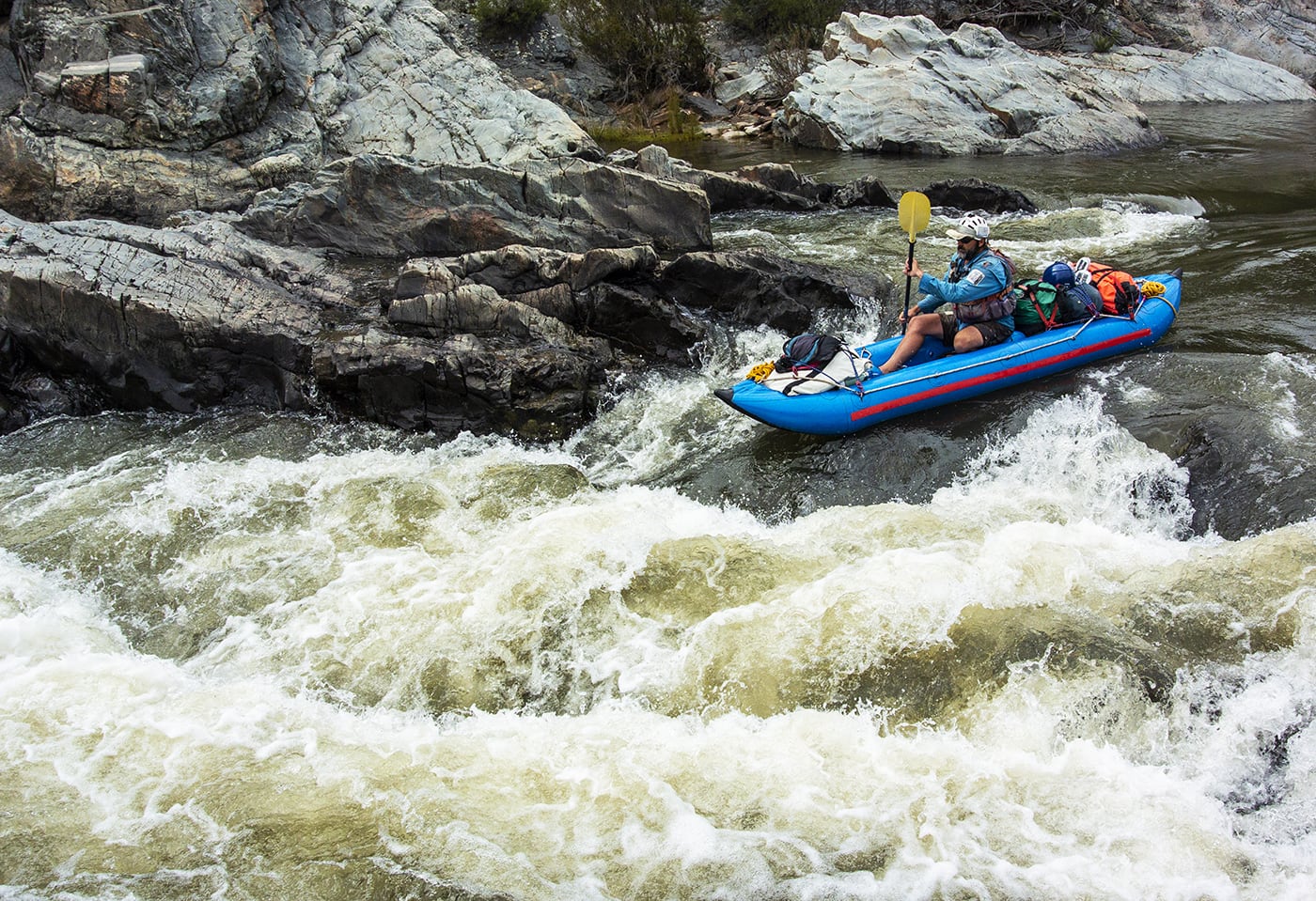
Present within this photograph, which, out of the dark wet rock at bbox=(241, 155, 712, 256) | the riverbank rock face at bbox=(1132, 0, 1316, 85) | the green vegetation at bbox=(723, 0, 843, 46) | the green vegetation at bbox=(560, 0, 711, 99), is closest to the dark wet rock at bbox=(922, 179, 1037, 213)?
the dark wet rock at bbox=(241, 155, 712, 256)

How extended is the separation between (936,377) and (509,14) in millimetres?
23468

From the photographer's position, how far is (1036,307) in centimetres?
668

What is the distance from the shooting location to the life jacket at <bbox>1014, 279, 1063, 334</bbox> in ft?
21.9

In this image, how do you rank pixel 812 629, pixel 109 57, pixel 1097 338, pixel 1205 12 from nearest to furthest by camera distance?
pixel 812 629, pixel 1097 338, pixel 109 57, pixel 1205 12

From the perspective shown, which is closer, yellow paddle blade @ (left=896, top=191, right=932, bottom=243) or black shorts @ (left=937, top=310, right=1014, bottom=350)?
black shorts @ (left=937, top=310, right=1014, bottom=350)

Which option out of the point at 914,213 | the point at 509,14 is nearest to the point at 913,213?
the point at 914,213

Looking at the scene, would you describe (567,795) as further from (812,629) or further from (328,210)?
(328,210)

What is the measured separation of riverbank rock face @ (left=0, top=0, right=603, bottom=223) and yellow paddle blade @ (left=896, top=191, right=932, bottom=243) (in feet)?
18.4

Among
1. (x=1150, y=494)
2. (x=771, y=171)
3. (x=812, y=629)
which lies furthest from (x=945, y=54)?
(x=812, y=629)

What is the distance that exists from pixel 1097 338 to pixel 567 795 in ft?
17.6

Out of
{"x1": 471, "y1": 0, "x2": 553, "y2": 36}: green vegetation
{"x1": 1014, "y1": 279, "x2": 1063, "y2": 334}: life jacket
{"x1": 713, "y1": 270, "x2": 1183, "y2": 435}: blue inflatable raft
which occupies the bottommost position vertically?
{"x1": 713, "y1": 270, "x2": 1183, "y2": 435}: blue inflatable raft

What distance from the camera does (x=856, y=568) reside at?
487 centimetres

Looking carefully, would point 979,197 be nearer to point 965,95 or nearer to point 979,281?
point 979,281

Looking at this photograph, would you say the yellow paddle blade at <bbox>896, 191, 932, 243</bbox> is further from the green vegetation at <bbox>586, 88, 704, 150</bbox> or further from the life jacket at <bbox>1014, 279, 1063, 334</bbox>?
the green vegetation at <bbox>586, 88, 704, 150</bbox>
